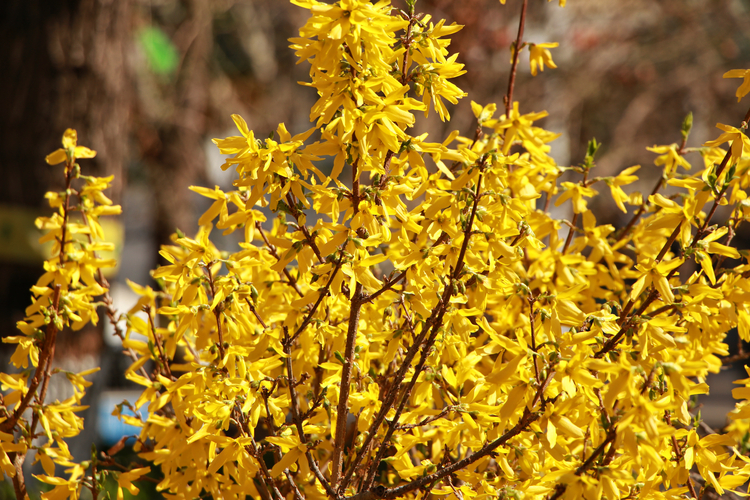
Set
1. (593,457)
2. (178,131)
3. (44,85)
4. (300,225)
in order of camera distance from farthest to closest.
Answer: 1. (178,131)
2. (44,85)
3. (300,225)
4. (593,457)

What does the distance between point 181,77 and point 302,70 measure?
67.9 inches

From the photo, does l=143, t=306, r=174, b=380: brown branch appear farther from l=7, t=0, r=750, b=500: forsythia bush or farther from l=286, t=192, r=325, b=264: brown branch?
l=286, t=192, r=325, b=264: brown branch

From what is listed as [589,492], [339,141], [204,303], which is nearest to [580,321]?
[589,492]

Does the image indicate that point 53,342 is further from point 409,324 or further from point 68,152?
point 409,324

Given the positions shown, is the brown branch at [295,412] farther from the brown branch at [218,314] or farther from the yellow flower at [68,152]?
the yellow flower at [68,152]

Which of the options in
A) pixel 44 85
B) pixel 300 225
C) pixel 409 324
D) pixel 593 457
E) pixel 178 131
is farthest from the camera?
pixel 178 131

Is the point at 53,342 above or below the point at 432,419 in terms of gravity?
above

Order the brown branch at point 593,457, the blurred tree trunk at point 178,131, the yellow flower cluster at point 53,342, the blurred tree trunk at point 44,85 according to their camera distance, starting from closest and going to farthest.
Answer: the brown branch at point 593,457
the yellow flower cluster at point 53,342
the blurred tree trunk at point 44,85
the blurred tree trunk at point 178,131

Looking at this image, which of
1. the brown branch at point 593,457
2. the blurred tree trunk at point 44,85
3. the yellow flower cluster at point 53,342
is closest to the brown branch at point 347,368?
the brown branch at point 593,457

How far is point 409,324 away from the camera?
1.33m

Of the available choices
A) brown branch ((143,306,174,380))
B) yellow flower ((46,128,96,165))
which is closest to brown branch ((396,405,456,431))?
brown branch ((143,306,174,380))

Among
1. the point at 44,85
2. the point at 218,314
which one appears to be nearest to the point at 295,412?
the point at 218,314

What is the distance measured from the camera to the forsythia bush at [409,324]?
42.3 inches

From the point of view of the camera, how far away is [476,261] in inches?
46.0
